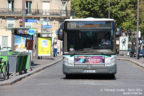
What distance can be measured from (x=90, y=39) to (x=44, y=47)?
19628 millimetres

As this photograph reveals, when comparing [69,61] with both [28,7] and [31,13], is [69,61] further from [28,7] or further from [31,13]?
[28,7]

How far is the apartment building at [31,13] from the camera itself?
71.7 m

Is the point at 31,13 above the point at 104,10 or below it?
below

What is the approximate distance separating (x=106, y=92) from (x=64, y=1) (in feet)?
197

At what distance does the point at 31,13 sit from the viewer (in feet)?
237

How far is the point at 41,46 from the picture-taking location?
38.8 m

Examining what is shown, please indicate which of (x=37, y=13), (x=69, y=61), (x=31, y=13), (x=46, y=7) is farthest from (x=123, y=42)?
(x=69, y=61)

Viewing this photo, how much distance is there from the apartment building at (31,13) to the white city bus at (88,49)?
52.3 meters

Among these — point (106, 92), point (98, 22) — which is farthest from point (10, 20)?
point (106, 92)

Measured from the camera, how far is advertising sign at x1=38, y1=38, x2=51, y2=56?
3847 centimetres

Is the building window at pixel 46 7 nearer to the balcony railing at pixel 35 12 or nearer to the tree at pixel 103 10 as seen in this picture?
the balcony railing at pixel 35 12

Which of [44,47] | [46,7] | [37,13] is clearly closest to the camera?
[44,47]

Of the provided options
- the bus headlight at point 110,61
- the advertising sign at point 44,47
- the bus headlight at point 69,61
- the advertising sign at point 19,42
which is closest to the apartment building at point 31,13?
the advertising sign at point 44,47

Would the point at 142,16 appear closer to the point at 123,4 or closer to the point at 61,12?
the point at 123,4
